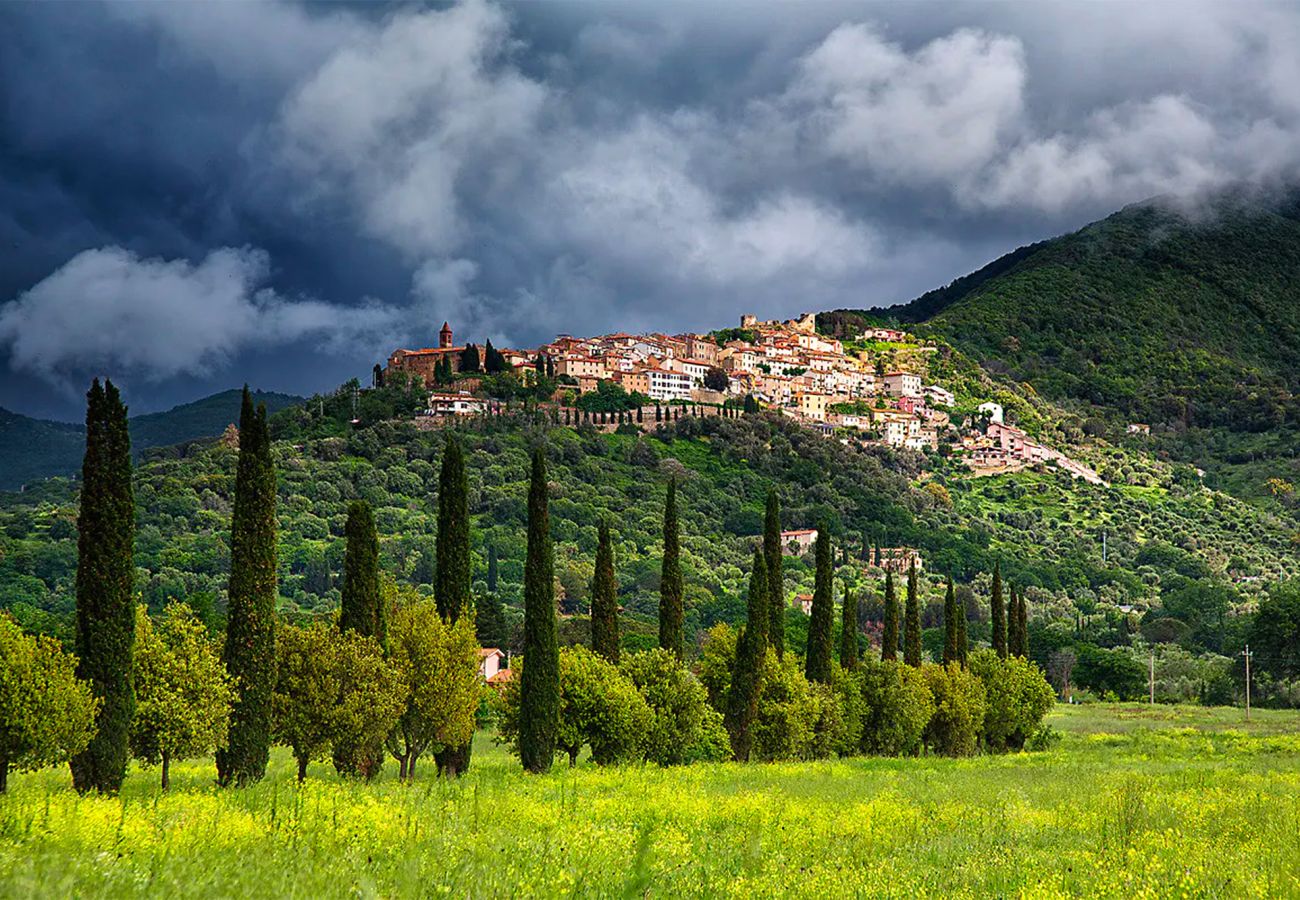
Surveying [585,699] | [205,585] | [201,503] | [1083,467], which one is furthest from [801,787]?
[1083,467]

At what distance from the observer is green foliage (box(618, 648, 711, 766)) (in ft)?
103

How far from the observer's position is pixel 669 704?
31.9 m

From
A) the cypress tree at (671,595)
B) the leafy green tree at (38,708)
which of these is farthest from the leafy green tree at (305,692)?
the cypress tree at (671,595)

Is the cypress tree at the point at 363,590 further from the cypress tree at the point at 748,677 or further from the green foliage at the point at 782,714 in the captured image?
the green foliage at the point at 782,714

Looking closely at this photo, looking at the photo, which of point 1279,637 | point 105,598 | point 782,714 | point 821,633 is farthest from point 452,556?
point 1279,637

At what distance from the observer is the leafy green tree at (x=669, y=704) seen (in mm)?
31328

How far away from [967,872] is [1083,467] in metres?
184

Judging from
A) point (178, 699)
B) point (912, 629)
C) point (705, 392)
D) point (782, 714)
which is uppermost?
point (705, 392)

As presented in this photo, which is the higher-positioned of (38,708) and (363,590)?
(363,590)

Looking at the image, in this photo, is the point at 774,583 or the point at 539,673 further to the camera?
the point at 774,583

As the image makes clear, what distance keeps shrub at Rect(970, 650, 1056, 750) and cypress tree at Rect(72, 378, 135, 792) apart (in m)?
38.0

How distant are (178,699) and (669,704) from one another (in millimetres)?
15071

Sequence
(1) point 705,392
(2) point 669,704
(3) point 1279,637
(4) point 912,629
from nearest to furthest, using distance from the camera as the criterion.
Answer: (2) point 669,704 < (4) point 912,629 < (3) point 1279,637 < (1) point 705,392

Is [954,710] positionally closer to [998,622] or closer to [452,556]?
[998,622]
